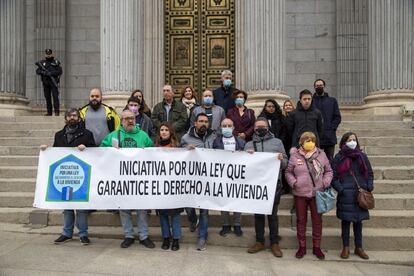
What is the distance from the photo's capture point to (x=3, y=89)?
13.3m

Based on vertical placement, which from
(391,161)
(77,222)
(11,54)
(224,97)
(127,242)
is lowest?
(127,242)

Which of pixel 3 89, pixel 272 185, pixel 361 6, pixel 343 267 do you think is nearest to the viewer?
pixel 343 267

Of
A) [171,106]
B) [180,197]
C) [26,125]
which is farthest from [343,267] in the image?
[26,125]

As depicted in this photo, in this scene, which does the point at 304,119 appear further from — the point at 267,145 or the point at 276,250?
the point at 276,250

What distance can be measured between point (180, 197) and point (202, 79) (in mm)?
8908

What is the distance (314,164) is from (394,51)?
703 centimetres

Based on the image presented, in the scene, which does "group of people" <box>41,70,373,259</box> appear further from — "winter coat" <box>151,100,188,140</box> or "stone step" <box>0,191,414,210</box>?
"stone step" <box>0,191,414,210</box>

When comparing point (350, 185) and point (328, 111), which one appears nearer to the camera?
point (350, 185)

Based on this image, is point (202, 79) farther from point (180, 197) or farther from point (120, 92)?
point (180, 197)

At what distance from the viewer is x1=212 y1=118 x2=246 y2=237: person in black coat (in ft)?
23.7

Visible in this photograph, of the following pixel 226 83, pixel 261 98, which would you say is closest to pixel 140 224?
pixel 226 83

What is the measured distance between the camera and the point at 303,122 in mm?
7730

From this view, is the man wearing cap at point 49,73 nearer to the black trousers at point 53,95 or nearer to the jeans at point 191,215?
the black trousers at point 53,95

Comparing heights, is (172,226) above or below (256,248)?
above
